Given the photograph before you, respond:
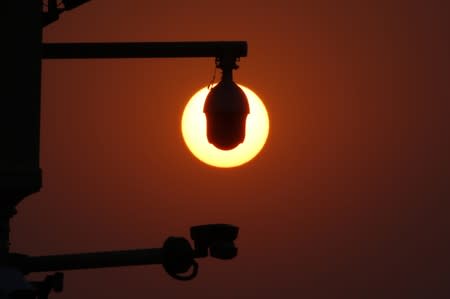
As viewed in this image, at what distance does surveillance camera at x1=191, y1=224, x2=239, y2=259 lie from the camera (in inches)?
160

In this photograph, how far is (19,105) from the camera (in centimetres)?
420

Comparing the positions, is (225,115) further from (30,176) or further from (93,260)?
(93,260)

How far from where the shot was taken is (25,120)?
4.18 meters

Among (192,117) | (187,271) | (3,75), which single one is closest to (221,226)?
(187,271)

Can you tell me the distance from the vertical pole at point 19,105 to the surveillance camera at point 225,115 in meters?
1.40

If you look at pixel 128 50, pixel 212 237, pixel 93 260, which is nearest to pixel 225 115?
pixel 128 50

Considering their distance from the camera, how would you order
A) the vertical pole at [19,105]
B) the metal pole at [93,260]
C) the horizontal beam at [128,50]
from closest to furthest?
the metal pole at [93,260]
the vertical pole at [19,105]
the horizontal beam at [128,50]

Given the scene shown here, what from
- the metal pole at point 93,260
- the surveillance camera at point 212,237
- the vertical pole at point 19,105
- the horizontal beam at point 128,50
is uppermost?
the horizontal beam at point 128,50

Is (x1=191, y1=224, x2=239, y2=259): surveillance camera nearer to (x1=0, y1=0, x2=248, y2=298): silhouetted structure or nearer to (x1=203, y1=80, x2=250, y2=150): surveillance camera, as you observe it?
(x1=0, y1=0, x2=248, y2=298): silhouetted structure

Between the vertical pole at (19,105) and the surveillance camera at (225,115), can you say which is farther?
the surveillance camera at (225,115)

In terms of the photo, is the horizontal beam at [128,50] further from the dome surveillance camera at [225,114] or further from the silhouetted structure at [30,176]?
the dome surveillance camera at [225,114]

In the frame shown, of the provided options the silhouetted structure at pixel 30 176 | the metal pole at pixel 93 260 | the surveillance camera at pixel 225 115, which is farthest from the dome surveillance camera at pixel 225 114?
the metal pole at pixel 93 260

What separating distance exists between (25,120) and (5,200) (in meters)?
0.37

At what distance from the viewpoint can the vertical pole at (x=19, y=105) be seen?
4.15 metres
